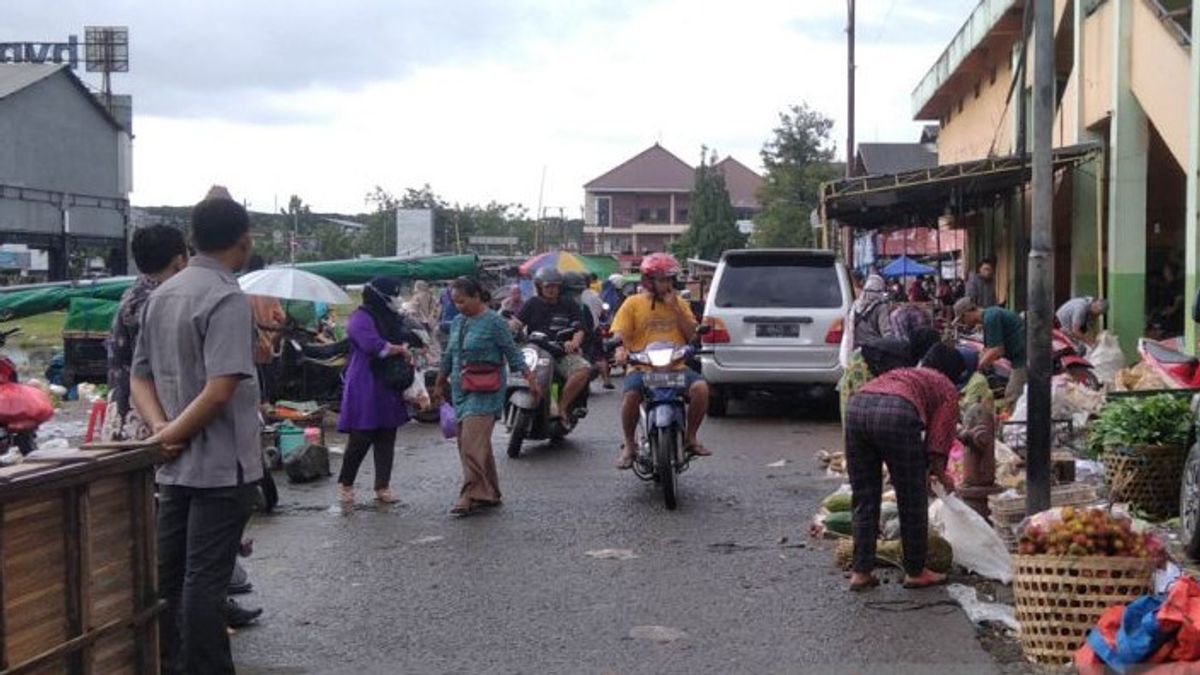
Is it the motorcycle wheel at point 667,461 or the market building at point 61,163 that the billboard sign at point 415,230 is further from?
the motorcycle wheel at point 667,461

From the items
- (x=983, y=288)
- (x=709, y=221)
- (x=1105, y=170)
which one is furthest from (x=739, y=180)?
(x=1105, y=170)

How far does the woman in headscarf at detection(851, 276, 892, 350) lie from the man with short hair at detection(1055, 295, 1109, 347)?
2.70 m

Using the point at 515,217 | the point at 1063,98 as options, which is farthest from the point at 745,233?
the point at 1063,98

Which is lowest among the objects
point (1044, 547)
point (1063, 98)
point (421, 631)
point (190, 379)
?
point (421, 631)

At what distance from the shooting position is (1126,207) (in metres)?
16.2

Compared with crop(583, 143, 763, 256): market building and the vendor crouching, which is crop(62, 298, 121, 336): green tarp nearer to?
the vendor crouching

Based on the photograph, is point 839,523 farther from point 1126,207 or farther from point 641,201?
point 641,201

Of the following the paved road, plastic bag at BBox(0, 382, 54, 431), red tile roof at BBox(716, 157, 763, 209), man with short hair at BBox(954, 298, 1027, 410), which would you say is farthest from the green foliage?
red tile roof at BBox(716, 157, 763, 209)

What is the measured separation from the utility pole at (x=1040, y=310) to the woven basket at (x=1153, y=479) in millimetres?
1578

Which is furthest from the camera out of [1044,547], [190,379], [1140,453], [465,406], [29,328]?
A: [29,328]

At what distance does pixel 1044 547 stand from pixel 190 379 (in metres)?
3.76

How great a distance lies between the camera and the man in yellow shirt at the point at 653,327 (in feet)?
33.3

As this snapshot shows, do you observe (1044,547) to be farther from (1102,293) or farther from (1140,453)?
(1102,293)

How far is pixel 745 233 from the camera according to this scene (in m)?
75.7
